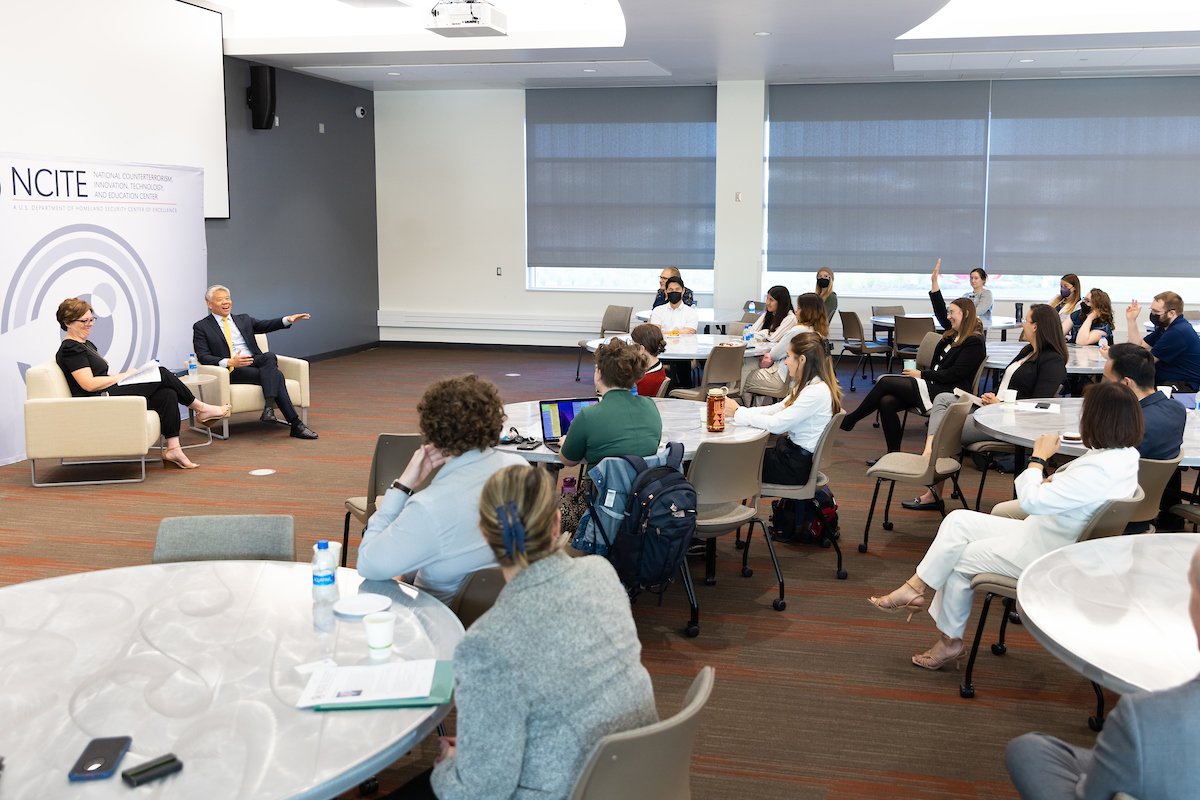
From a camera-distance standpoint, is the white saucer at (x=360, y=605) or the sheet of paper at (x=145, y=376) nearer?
the white saucer at (x=360, y=605)

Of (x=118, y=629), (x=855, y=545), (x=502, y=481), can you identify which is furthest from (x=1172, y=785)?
(x=855, y=545)

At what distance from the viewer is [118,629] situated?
97.3 inches

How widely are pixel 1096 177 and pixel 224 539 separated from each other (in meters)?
12.2

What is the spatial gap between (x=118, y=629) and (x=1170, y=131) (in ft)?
43.1

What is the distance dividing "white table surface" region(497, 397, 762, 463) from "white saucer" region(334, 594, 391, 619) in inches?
66.3

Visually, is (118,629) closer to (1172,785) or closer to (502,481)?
(502,481)

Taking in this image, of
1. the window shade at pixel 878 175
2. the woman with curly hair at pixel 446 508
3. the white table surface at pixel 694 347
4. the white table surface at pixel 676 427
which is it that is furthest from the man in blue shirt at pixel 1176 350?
the woman with curly hair at pixel 446 508

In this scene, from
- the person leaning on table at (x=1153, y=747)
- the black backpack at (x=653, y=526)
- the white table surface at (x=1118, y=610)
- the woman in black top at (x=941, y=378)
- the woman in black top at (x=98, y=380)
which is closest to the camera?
the person leaning on table at (x=1153, y=747)

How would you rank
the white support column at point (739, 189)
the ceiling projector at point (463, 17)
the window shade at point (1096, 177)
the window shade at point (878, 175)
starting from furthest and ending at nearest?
the white support column at point (739, 189) < the window shade at point (878, 175) < the window shade at point (1096, 177) < the ceiling projector at point (463, 17)

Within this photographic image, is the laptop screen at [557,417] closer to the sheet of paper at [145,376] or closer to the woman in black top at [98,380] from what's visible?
the woman in black top at [98,380]

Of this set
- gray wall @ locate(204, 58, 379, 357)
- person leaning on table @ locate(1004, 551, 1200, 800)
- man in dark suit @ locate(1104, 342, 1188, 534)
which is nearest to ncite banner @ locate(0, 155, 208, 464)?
gray wall @ locate(204, 58, 379, 357)

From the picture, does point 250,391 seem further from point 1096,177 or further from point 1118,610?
point 1096,177

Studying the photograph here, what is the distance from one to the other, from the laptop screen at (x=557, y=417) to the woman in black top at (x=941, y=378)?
3247 mm

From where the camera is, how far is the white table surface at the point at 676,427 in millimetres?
4496
